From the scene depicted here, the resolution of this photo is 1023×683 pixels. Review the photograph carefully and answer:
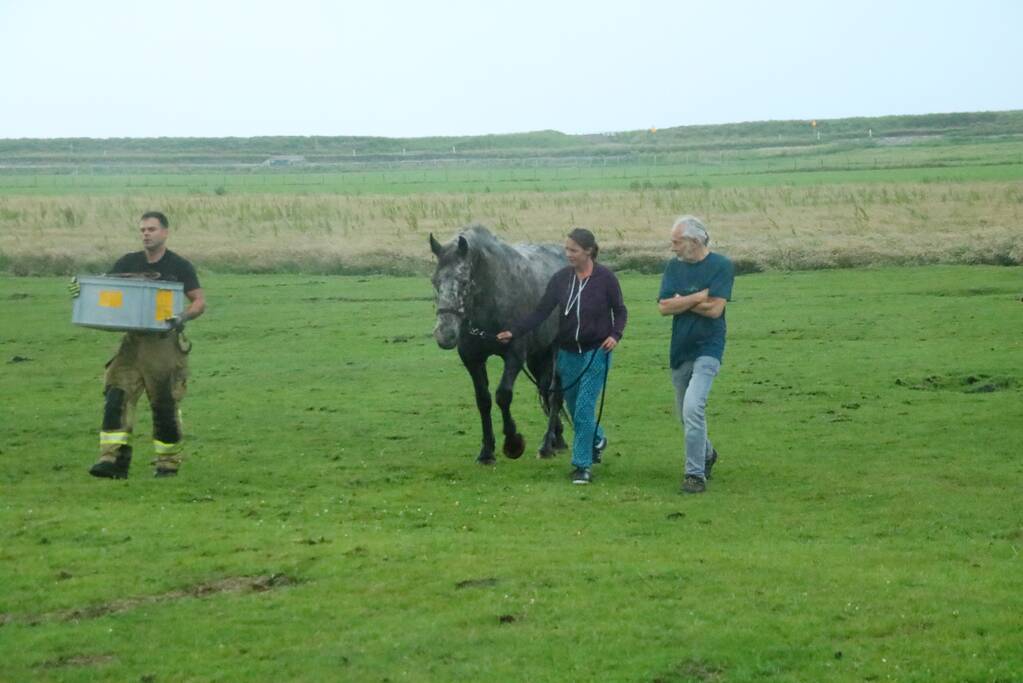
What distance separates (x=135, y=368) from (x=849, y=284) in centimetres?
1976

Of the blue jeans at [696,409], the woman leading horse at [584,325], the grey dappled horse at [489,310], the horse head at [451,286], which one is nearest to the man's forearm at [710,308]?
the blue jeans at [696,409]

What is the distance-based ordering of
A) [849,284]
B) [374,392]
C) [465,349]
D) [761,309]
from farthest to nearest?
[849,284]
[761,309]
[374,392]
[465,349]

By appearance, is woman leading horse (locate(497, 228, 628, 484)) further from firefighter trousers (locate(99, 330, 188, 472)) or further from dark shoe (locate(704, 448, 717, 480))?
firefighter trousers (locate(99, 330, 188, 472))

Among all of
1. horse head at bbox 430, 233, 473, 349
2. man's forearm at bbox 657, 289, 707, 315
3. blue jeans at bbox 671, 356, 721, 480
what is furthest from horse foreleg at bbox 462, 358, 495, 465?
man's forearm at bbox 657, 289, 707, 315

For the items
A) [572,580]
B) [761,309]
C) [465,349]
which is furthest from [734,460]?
[761,309]

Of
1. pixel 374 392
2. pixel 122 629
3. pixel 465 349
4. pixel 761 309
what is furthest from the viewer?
pixel 761 309

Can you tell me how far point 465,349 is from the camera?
1434cm

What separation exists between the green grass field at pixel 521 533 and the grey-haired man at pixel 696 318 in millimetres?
474

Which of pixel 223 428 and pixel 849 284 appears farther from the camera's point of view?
pixel 849 284

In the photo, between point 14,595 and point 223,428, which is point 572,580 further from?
point 223,428

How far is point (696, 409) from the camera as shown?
12375 mm

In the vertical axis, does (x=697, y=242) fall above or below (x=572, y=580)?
above

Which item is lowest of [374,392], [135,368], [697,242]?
[374,392]

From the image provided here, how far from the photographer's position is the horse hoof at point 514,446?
1433 centimetres
